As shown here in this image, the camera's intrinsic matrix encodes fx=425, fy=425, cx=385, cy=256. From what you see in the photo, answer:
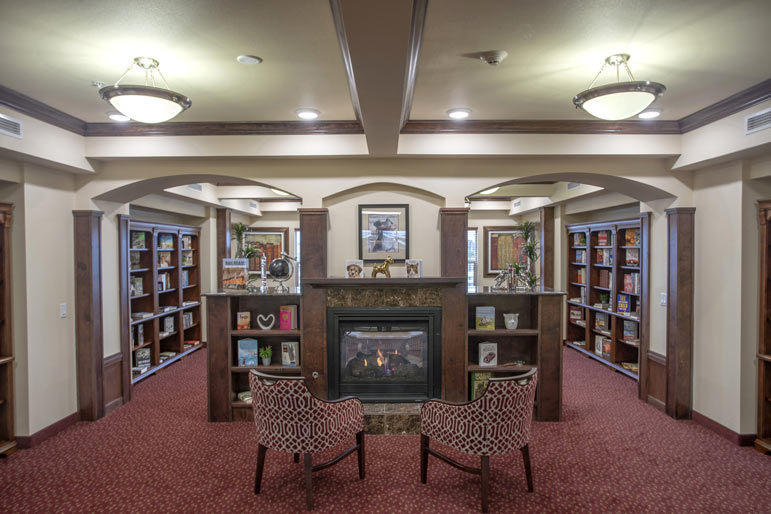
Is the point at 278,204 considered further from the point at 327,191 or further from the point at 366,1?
the point at 366,1

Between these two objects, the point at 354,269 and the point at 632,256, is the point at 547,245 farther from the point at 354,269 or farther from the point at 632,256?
the point at 354,269

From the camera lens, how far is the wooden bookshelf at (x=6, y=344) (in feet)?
11.6

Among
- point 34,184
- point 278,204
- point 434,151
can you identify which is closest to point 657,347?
point 434,151

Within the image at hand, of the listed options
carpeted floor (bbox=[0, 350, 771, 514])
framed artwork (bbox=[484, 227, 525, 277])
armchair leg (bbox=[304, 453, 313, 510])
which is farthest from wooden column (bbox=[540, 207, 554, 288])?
armchair leg (bbox=[304, 453, 313, 510])

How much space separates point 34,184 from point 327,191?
2507 millimetres

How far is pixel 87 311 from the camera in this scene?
4078mm

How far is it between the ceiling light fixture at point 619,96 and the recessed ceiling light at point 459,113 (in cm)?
112

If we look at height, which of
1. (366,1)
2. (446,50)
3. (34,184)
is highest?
(446,50)

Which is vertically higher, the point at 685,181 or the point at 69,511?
the point at 685,181

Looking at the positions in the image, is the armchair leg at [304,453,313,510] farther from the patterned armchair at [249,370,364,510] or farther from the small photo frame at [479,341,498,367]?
the small photo frame at [479,341,498,367]

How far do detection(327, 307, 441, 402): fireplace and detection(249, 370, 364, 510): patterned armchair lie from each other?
1.22 m

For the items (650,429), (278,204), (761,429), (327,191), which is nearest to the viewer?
(761,429)

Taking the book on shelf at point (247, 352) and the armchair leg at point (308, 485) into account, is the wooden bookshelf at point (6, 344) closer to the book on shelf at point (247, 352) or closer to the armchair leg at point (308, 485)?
the book on shelf at point (247, 352)

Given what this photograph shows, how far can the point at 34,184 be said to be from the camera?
365cm
